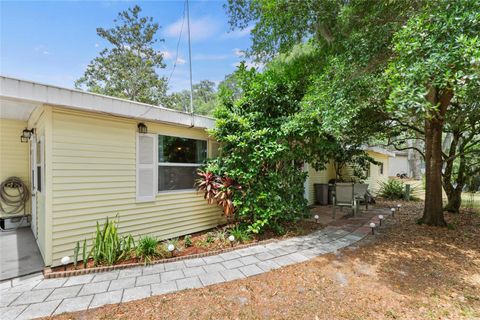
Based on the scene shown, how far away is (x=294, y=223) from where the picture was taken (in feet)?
19.2

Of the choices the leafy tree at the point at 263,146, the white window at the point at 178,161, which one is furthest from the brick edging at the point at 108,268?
the white window at the point at 178,161

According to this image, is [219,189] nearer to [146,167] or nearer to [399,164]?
[146,167]

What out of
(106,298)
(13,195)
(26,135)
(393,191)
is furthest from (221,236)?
(393,191)

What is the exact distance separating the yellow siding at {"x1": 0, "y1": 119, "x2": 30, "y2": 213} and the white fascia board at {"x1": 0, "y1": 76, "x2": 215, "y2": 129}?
3764mm

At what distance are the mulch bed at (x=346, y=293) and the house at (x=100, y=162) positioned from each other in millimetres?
1845

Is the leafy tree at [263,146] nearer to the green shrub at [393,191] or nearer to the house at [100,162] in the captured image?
the house at [100,162]

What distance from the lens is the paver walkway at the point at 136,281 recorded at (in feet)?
8.41

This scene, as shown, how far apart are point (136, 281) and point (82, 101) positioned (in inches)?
113

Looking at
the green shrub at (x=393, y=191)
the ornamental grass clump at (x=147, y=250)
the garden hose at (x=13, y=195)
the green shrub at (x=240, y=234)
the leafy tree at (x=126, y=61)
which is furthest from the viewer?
the leafy tree at (x=126, y=61)

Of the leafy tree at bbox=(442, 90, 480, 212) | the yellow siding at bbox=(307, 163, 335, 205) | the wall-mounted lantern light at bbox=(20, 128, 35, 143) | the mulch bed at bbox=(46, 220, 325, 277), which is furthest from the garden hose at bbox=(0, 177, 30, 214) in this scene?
the leafy tree at bbox=(442, 90, 480, 212)

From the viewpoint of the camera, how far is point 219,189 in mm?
4965

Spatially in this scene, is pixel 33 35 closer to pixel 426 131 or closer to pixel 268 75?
pixel 268 75

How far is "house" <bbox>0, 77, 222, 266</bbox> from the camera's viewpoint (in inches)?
135

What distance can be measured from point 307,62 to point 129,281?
6.07 metres
